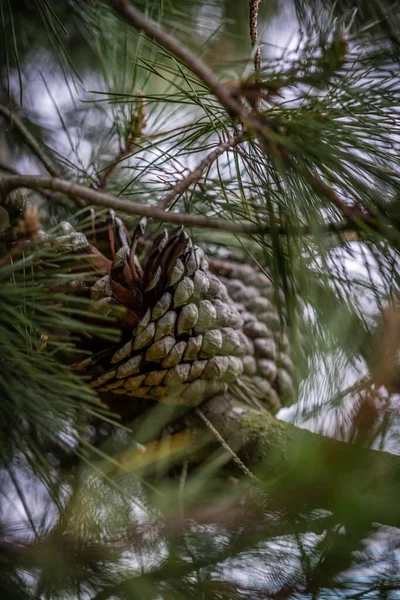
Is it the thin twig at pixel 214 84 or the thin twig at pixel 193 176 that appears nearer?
the thin twig at pixel 214 84

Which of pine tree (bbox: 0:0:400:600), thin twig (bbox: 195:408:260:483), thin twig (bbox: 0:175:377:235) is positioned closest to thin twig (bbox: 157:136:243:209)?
pine tree (bbox: 0:0:400:600)

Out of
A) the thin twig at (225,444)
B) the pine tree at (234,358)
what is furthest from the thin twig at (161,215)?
the thin twig at (225,444)

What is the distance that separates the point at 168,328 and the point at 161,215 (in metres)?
0.19

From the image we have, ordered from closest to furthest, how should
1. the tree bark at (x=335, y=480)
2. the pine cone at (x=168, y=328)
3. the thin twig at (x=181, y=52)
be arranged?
the thin twig at (x=181, y=52), the tree bark at (x=335, y=480), the pine cone at (x=168, y=328)

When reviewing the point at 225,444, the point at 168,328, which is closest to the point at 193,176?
the point at 168,328

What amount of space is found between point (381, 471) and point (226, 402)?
25cm

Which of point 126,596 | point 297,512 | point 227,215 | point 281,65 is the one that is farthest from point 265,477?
point 281,65

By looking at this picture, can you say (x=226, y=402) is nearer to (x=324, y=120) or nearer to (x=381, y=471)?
(x=381, y=471)

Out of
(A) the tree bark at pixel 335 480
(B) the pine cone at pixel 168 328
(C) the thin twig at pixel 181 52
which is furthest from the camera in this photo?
(B) the pine cone at pixel 168 328

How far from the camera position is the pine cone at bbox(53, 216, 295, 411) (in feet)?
2.26

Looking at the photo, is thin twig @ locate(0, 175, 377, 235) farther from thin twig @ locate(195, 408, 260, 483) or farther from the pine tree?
thin twig @ locate(195, 408, 260, 483)

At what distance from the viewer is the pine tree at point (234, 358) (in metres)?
0.54

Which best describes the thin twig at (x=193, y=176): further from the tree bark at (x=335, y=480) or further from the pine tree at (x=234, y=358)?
the tree bark at (x=335, y=480)

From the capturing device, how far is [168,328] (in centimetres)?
69
